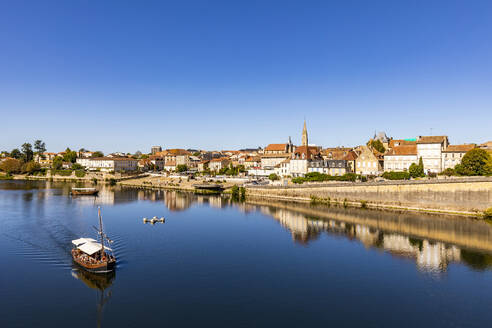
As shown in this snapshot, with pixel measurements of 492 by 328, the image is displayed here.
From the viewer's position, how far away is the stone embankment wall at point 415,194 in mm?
44469

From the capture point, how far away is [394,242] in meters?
34.2

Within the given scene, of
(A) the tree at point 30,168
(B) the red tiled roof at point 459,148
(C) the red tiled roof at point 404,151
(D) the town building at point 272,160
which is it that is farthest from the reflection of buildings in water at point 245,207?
(A) the tree at point 30,168

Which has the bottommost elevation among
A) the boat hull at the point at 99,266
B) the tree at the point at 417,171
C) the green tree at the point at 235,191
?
the boat hull at the point at 99,266

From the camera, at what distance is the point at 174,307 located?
1942 cm

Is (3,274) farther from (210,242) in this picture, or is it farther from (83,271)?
(210,242)

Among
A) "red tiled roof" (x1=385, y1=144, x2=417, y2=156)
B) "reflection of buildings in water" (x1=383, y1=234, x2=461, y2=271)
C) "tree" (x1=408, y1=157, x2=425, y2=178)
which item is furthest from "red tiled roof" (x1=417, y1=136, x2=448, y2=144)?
"reflection of buildings in water" (x1=383, y1=234, x2=461, y2=271)

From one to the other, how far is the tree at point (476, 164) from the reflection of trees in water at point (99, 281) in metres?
55.7

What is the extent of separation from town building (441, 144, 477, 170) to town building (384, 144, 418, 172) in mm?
5060

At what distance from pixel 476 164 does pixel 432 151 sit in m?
11.7

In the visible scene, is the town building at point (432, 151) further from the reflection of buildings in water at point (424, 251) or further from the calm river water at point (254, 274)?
the reflection of buildings in water at point (424, 251)

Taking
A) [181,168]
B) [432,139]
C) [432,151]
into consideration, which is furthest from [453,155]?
[181,168]

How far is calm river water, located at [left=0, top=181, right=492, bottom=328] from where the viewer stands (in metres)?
18.7

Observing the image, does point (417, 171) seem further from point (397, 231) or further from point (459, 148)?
point (397, 231)

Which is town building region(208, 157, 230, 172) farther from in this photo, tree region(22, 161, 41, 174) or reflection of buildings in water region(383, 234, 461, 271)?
reflection of buildings in water region(383, 234, 461, 271)
